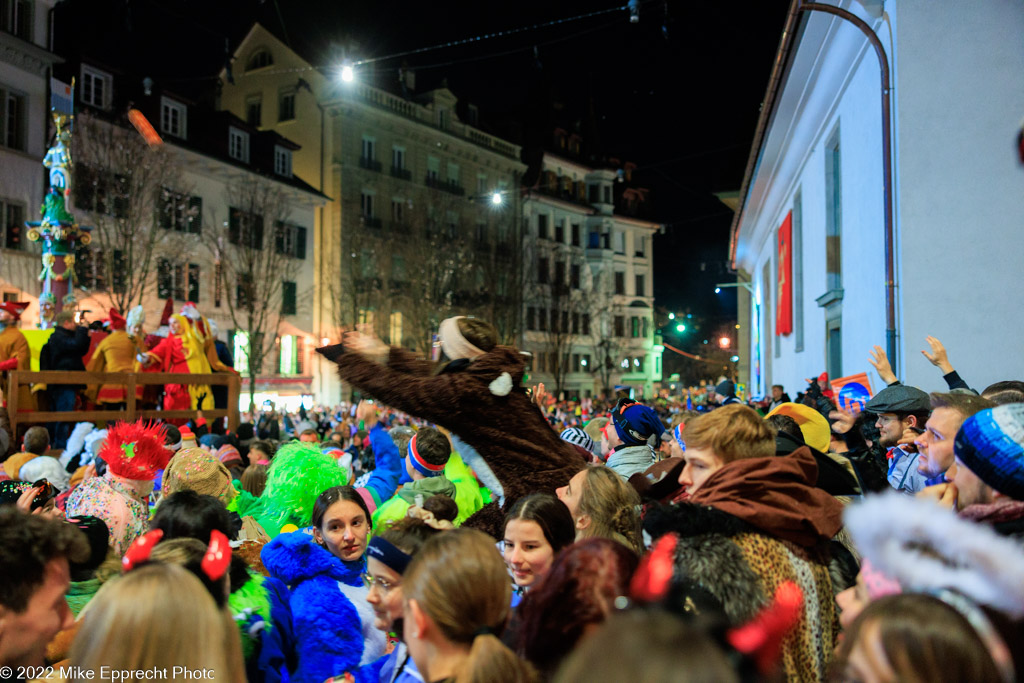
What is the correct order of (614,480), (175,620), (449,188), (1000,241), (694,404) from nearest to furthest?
1. (175,620)
2. (614,480)
3. (1000,241)
4. (694,404)
5. (449,188)

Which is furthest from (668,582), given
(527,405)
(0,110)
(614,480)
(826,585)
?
(0,110)

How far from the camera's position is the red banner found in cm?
1839

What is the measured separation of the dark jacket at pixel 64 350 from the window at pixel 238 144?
24356 mm

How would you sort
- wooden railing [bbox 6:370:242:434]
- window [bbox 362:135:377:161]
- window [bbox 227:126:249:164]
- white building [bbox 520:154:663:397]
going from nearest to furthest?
1. wooden railing [bbox 6:370:242:434]
2. window [bbox 227:126:249:164]
3. window [bbox 362:135:377:161]
4. white building [bbox 520:154:663:397]

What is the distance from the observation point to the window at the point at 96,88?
88.0 ft

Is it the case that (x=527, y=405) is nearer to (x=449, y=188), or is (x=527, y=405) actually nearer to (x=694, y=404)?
(x=694, y=404)

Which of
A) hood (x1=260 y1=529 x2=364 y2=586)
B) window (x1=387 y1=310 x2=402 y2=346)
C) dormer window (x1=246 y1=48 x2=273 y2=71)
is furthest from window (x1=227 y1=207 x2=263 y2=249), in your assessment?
hood (x1=260 y1=529 x2=364 y2=586)

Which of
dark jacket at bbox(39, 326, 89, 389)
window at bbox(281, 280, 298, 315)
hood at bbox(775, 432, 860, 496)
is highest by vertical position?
window at bbox(281, 280, 298, 315)

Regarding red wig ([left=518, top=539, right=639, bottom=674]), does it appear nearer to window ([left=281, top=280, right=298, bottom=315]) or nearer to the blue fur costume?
the blue fur costume

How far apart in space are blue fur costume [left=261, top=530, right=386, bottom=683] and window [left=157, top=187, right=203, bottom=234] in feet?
85.4

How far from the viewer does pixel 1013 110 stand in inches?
326

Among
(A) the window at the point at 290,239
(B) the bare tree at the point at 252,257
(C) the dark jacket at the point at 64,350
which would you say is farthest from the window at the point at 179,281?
(C) the dark jacket at the point at 64,350

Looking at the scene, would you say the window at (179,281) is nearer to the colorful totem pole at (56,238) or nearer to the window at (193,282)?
the window at (193,282)

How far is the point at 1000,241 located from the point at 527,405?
6.56m
